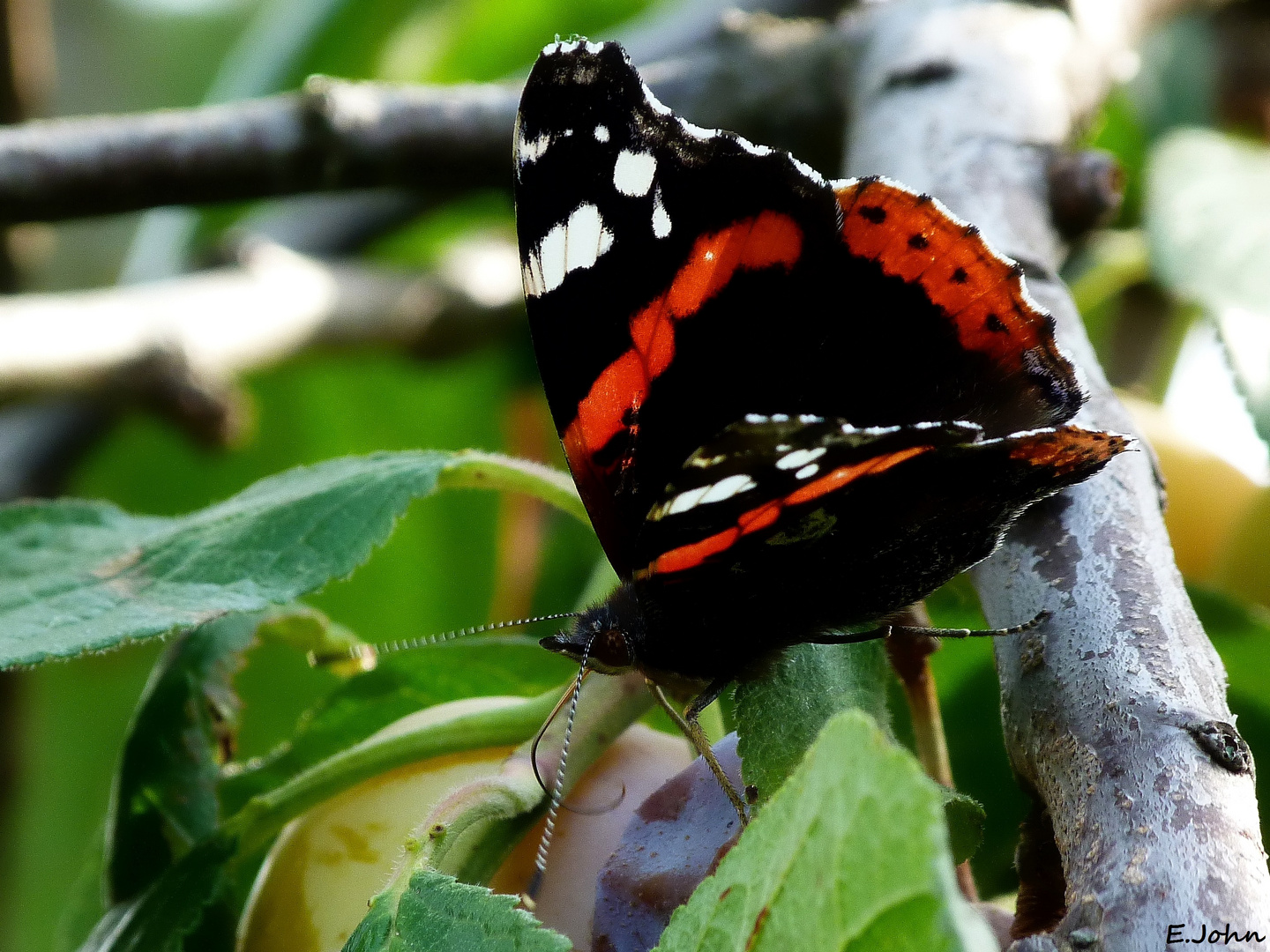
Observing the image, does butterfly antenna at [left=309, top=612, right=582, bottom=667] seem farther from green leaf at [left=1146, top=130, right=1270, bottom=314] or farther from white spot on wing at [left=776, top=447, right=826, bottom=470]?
green leaf at [left=1146, top=130, right=1270, bottom=314]

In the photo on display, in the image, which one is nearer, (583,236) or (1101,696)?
(1101,696)

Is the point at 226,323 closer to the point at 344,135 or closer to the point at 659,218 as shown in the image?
the point at 344,135

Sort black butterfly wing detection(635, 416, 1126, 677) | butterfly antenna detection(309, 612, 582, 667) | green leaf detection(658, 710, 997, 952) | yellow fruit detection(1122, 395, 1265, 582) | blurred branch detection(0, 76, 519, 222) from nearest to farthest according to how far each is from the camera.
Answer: green leaf detection(658, 710, 997, 952) → black butterfly wing detection(635, 416, 1126, 677) → butterfly antenna detection(309, 612, 582, 667) → blurred branch detection(0, 76, 519, 222) → yellow fruit detection(1122, 395, 1265, 582)

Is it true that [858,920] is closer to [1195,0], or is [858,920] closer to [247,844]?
[247,844]

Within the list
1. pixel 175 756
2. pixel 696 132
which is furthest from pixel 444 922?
pixel 696 132

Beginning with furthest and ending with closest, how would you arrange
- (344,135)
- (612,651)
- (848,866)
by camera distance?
(344,135) < (612,651) < (848,866)

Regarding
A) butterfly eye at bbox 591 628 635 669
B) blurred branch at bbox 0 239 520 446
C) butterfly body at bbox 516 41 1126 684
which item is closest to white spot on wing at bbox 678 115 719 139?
butterfly body at bbox 516 41 1126 684
